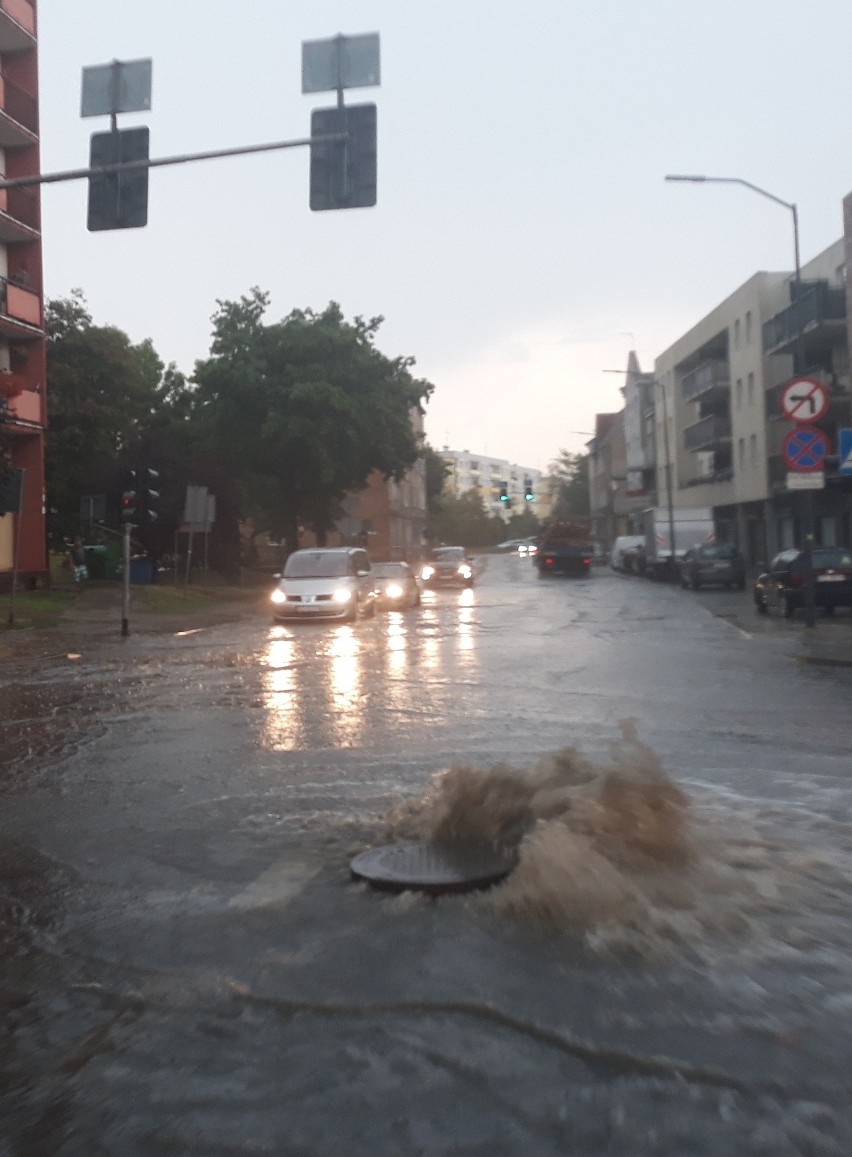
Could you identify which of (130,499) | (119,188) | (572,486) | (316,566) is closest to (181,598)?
(316,566)

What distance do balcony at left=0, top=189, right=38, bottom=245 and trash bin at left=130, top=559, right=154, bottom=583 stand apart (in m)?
11.0

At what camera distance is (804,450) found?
826 inches

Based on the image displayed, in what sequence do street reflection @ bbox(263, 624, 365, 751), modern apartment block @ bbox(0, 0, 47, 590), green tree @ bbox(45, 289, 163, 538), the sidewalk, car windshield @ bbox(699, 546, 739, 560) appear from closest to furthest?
street reflection @ bbox(263, 624, 365, 751) < the sidewalk < modern apartment block @ bbox(0, 0, 47, 590) < car windshield @ bbox(699, 546, 739, 560) < green tree @ bbox(45, 289, 163, 538)

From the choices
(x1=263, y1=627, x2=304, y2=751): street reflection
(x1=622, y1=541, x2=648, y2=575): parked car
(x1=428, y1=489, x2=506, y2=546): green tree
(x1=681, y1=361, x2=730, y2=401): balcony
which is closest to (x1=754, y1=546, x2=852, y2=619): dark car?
(x1=263, y1=627, x2=304, y2=751): street reflection

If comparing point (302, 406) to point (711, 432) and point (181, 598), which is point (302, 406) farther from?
point (711, 432)

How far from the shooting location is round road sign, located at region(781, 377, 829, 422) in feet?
66.2

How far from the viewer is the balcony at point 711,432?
6794 centimetres

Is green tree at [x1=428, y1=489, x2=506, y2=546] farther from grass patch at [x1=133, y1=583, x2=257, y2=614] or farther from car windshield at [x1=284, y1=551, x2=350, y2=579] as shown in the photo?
car windshield at [x1=284, y1=551, x2=350, y2=579]

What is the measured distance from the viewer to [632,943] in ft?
15.2

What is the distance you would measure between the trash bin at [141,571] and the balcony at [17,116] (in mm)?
13354

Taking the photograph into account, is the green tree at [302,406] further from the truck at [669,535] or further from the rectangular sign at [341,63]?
the rectangular sign at [341,63]

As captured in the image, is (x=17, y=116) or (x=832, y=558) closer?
(x=832, y=558)

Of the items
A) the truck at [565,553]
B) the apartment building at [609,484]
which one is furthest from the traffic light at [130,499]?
the apartment building at [609,484]

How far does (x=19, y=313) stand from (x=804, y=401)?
23015 millimetres
